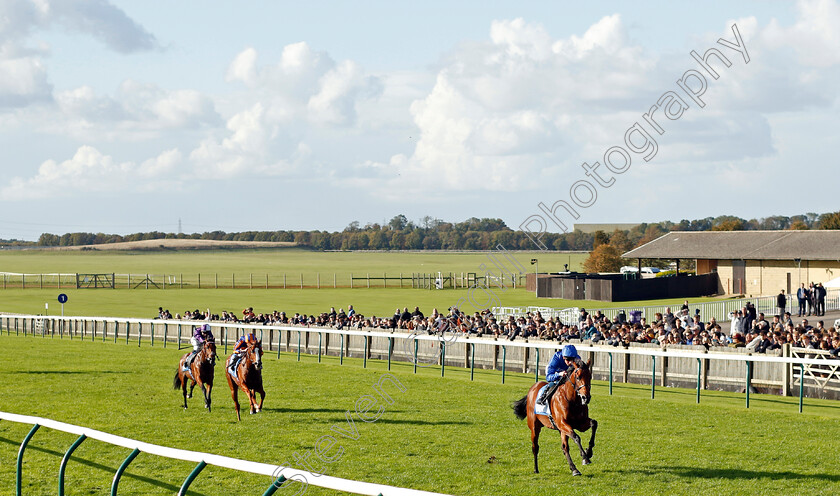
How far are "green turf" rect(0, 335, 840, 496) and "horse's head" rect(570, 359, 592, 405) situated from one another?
81 cm

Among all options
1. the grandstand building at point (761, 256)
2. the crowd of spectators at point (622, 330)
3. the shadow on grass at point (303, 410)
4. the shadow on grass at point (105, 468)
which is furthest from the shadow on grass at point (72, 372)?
the grandstand building at point (761, 256)

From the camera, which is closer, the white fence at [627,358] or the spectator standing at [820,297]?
the white fence at [627,358]

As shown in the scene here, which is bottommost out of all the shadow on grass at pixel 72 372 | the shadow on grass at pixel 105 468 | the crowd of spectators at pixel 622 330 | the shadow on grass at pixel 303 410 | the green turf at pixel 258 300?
the green turf at pixel 258 300

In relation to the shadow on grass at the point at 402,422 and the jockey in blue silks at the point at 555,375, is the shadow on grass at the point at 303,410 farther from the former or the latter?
the jockey in blue silks at the point at 555,375

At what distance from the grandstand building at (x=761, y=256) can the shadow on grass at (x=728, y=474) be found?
108 feet

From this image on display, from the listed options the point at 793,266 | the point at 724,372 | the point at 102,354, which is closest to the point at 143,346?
the point at 102,354

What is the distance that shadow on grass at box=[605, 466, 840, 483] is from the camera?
7.73 m

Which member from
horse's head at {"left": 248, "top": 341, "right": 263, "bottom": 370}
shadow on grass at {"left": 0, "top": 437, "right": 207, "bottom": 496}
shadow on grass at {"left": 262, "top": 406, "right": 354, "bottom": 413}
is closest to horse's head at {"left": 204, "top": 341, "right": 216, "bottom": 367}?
horse's head at {"left": 248, "top": 341, "right": 263, "bottom": 370}

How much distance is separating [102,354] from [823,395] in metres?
15.7

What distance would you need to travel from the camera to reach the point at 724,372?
565 inches

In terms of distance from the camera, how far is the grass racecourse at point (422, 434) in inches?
A: 301

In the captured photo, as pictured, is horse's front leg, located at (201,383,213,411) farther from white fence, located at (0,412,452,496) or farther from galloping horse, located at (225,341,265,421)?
white fence, located at (0,412,452,496)

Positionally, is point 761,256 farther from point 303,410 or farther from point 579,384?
point 579,384

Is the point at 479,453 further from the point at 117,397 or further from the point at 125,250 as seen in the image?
the point at 125,250
